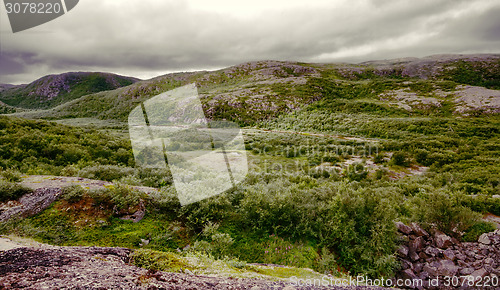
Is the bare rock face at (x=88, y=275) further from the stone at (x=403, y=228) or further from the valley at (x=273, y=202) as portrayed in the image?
the stone at (x=403, y=228)

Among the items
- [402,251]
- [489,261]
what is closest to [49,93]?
[402,251]

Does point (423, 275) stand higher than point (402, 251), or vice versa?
point (402, 251)

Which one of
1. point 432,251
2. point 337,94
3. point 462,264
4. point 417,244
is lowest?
point 462,264

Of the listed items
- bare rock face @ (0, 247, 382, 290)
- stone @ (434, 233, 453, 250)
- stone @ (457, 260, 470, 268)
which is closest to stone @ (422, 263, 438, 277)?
stone @ (457, 260, 470, 268)

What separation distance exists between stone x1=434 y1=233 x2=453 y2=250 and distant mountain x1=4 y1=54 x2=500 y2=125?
50107 millimetres

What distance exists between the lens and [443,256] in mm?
6809

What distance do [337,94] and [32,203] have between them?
254 feet

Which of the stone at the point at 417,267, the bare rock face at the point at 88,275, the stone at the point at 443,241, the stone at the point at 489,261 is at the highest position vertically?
the bare rock face at the point at 88,275

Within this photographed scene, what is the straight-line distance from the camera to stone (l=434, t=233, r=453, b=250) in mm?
7048

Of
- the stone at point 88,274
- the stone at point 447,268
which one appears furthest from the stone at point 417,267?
the stone at point 88,274

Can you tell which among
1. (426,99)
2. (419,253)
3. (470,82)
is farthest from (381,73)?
(419,253)

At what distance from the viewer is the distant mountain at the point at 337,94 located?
5091 centimetres

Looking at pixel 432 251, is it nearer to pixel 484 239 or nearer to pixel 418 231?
pixel 418 231

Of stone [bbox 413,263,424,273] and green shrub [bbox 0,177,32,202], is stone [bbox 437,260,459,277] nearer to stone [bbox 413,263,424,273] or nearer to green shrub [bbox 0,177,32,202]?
stone [bbox 413,263,424,273]
